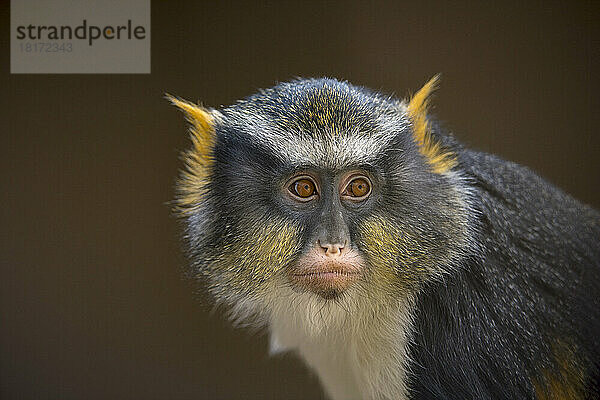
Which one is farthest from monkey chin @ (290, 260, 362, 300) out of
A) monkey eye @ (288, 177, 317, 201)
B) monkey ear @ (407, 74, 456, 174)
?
monkey ear @ (407, 74, 456, 174)

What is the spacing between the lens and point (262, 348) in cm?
206

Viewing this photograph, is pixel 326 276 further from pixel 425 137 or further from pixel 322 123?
pixel 425 137

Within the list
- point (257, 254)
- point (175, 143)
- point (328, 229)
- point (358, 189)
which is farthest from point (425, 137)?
point (175, 143)

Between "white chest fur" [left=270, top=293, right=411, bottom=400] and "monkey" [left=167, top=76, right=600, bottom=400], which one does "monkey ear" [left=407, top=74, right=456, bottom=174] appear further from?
"white chest fur" [left=270, top=293, right=411, bottom=400]

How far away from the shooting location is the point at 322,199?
1562mm

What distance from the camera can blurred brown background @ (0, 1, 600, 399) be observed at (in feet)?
6.30

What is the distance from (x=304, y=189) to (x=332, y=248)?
0.53 feet

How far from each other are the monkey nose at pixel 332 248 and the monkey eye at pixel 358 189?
5.1 inches

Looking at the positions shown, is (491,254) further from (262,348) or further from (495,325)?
(262,348)

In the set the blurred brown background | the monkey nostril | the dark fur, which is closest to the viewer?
the monkey nostril

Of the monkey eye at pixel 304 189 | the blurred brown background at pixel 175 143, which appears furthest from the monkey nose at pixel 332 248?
the blurred brown background at pixel 175 143

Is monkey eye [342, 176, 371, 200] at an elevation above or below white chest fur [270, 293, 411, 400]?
above

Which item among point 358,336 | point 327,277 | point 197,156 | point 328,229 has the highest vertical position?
point 197,156

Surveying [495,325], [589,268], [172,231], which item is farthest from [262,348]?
[589,268]
